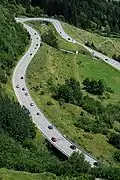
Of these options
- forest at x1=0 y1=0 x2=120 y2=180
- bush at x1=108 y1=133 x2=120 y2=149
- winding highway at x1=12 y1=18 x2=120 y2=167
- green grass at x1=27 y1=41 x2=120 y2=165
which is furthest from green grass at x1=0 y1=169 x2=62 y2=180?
bush at x1=108 y1=133 x2=120 y2=149

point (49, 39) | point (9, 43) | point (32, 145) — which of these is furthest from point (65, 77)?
point (32, 145)

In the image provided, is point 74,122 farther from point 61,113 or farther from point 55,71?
point 55,71

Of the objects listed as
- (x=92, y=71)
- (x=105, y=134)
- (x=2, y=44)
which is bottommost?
(x=92, y=71)

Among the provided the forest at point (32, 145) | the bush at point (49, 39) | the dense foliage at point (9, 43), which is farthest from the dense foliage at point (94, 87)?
the bush at point (49, 39)

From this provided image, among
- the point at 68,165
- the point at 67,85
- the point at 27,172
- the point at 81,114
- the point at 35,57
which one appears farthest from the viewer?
the point at 35,57

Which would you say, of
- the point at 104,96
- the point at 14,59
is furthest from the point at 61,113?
the point at 14,59

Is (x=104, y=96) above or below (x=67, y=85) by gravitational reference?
below

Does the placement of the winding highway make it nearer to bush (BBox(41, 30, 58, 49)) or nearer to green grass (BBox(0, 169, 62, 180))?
bush (BBox(41, 30, 58, 49))

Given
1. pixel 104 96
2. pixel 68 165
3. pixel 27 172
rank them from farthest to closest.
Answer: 1. pixel 104 96
2. pixel 68 165
3. pixel 27 172
